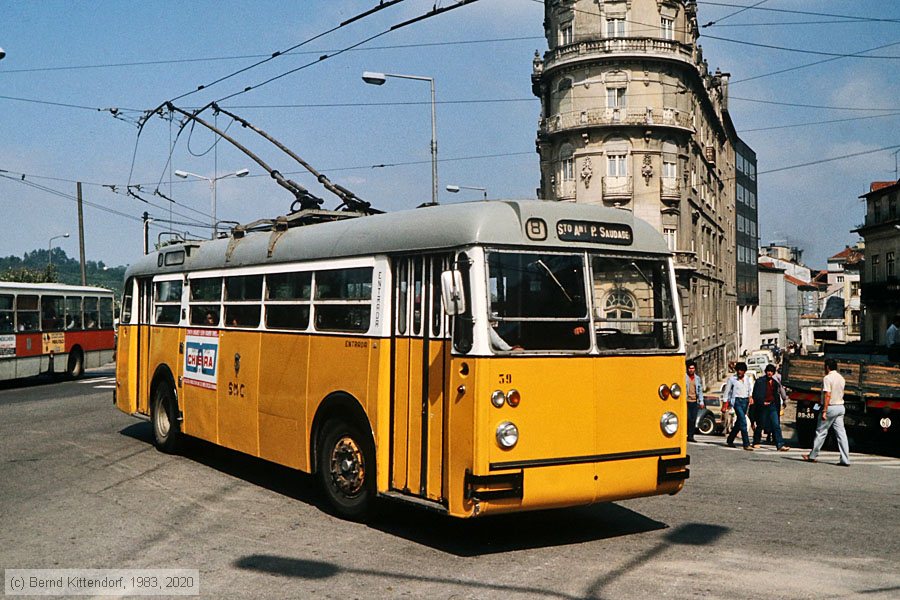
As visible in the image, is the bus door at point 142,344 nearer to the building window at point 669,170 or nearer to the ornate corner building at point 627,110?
the ornate corner building at point 627,110

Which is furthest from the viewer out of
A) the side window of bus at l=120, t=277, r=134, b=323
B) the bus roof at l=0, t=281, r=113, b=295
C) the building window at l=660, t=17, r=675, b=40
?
the building window at l=660, t=17, r=675, b=40

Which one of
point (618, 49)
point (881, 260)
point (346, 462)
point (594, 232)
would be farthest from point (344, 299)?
point (881, 260)

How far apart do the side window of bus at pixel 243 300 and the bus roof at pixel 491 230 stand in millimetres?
1314

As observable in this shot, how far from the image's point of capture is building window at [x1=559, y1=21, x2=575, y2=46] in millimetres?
49875

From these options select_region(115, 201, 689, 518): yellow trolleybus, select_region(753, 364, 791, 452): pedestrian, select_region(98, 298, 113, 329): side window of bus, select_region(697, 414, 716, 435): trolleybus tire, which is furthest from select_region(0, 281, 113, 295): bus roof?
select_region(753, 364, 791, 452): pedestrian

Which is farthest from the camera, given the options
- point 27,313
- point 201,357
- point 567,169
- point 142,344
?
point 567,169

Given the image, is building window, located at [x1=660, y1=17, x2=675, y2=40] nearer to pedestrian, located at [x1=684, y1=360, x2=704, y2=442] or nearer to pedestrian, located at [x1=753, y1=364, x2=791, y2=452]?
pedestrian, located at [x1=684, y1=360, x2=704, y2=442]

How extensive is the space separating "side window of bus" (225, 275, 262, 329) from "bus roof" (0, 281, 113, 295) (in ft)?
53.0

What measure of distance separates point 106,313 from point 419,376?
25.2m

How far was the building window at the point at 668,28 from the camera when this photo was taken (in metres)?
50.2

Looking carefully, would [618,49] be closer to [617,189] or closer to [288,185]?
[617,189]

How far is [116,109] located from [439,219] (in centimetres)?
1816

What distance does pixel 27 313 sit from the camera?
88.4ft

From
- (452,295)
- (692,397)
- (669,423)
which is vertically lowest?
(692,397)
